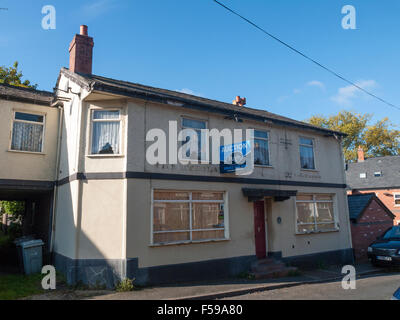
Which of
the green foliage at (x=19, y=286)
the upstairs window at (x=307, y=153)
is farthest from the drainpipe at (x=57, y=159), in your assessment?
the upstairs window at (x=307, y=153)

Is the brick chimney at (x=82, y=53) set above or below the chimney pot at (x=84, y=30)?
below

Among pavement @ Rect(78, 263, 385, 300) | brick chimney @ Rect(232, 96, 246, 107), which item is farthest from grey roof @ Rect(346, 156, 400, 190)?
pavement @ Rect(78, 263, 385, 300)

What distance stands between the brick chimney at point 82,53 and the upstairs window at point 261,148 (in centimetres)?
739

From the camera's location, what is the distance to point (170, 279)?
975 centimetres

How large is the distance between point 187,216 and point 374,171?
3124cm

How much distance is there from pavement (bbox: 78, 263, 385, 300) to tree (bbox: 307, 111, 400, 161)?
36.9 m

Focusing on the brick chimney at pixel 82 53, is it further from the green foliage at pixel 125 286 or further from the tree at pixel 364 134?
the tree at pixel 364 134

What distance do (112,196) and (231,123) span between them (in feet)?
18.2

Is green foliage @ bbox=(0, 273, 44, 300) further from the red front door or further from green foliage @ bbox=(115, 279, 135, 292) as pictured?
the red front door

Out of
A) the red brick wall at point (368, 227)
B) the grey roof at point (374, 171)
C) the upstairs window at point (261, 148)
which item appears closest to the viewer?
the upstairs window at point (261, 148)

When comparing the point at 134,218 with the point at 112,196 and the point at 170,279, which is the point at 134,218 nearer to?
the point at 112,196

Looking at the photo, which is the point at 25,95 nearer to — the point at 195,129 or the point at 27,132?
the point at 27,132

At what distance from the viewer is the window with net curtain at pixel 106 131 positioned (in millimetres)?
10078
